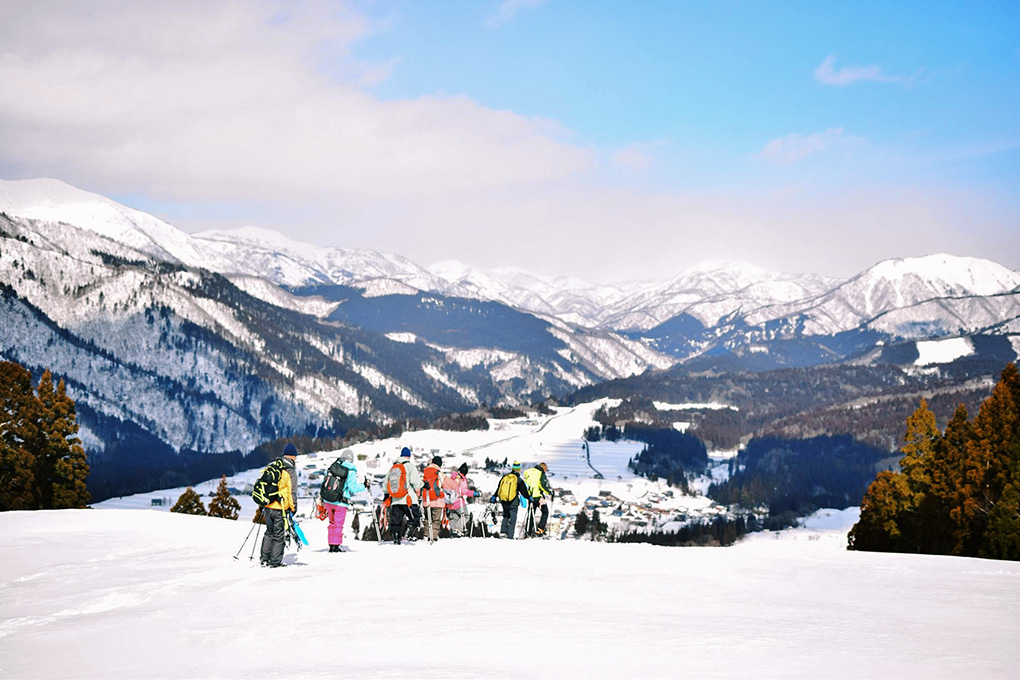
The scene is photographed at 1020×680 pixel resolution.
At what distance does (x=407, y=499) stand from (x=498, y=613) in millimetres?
13395

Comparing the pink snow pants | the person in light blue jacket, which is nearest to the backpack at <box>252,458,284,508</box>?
the person in light blue jacket

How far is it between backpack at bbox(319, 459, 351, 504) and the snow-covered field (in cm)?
200

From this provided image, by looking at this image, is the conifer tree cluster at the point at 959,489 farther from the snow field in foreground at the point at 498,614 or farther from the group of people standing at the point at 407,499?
the group of people standing at the point at 407,499

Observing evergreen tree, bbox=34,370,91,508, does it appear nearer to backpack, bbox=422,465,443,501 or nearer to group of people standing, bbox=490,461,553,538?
backpack, bbox=422,465,443,501

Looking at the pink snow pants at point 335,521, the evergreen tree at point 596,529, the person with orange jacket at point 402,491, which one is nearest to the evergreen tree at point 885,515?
the person with orange jacket at point 402,491

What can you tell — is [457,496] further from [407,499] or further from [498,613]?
[498,613]

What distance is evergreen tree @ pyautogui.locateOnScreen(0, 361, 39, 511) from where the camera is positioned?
2122 inches

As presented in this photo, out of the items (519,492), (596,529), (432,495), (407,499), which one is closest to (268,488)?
(407,499)

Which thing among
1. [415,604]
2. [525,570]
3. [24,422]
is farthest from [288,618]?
[24,422]

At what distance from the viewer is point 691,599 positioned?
1962 centimetres

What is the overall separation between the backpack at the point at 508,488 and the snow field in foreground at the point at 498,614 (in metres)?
4.32

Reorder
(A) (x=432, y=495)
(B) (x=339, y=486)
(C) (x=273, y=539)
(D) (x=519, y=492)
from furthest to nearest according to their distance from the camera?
(D) (x=519, y=492), (A) (x=432, y=495), (B) (x=339, y=486), (C) (x=273, y=539)

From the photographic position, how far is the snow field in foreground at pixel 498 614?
44.0 feet

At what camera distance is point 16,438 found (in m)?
56.2
